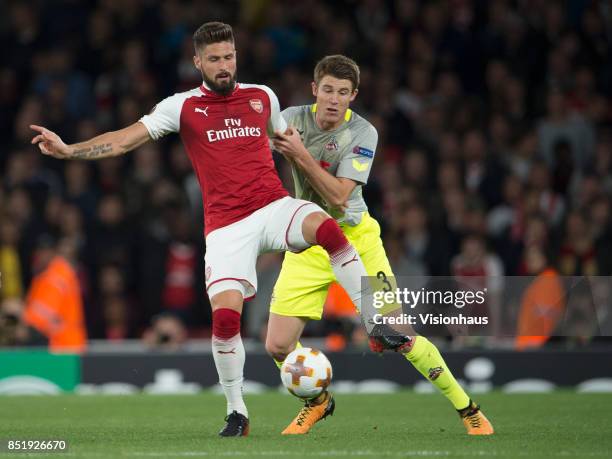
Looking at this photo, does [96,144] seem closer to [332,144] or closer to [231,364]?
[231,364]

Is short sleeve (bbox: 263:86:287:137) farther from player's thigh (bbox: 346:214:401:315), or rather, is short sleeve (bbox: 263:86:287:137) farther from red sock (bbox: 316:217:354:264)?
player's thigh (bbox: 346:214:401:315)

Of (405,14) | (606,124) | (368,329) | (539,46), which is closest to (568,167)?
(606,124)

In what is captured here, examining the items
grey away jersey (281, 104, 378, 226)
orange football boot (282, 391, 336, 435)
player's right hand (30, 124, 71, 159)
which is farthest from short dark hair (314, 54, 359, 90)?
orange football boot (282, 391, 336, 435)

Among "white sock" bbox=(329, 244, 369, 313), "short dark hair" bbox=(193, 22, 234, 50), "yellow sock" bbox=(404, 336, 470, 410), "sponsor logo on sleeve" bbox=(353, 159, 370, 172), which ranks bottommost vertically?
"yellow sock" bbox=(404, 336, 470, 410)

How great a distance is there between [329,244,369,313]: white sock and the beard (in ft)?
3.76

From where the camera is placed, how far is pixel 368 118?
1504 centimetres

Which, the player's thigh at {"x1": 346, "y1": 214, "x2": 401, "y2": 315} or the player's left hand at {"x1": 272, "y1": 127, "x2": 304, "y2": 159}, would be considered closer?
the player's left hand at {"x1": 272, "y1": 127, "x2": 304, "y2": 159}

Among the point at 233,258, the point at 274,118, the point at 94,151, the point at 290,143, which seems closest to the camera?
the point at 94,151

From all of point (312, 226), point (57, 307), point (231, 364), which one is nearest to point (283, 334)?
point (231, 364)

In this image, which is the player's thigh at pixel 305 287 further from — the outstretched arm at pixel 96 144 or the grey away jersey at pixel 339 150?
the outstretched arm at pixel 96 144

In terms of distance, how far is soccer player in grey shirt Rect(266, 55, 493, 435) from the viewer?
815cm

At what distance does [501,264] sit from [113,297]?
153 inches

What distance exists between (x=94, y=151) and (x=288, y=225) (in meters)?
1.18

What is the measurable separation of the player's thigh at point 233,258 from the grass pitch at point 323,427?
87 centimetres
